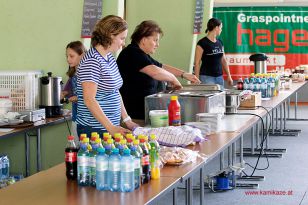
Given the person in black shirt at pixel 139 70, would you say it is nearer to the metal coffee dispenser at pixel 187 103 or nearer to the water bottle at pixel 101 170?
the metal coffee dispenser at pixel 187 103

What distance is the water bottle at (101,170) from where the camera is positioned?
278 cm

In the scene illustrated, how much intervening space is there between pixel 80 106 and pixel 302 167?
381 cm

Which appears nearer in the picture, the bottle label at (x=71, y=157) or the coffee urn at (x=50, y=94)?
the bottle label at (x=71, y=157)

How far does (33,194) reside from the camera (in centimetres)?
277

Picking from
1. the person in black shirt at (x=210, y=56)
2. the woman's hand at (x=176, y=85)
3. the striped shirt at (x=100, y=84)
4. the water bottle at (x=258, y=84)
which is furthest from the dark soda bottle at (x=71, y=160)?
the person in black shirt at (x=210, y=56)

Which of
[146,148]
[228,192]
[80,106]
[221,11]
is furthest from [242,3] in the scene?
[146,148]

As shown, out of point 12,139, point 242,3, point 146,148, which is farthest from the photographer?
point 242,3

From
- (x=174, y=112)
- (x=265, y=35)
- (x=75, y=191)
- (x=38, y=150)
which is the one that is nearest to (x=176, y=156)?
(x=75, y=191)

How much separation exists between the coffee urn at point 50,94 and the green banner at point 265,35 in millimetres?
7962

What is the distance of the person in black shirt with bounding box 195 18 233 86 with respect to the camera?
847cm

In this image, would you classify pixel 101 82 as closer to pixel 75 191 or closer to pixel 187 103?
pixel 187 103

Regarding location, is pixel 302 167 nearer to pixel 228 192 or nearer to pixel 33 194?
pixel 228 192

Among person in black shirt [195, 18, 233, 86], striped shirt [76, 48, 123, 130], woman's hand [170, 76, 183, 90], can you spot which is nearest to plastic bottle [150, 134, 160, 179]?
striped shirt [76, 48, 123, 130]

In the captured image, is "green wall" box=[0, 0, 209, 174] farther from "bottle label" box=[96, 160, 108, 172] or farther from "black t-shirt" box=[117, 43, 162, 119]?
"bottle label" box=[96, 160, 108, 172]
